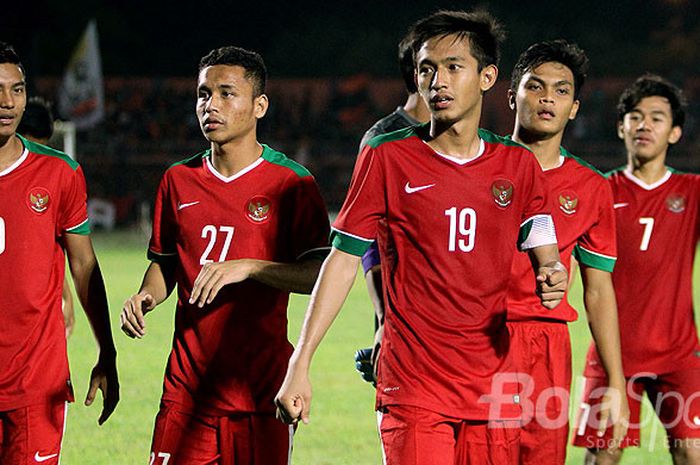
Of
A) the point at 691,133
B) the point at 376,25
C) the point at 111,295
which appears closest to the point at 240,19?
the point at 376,25

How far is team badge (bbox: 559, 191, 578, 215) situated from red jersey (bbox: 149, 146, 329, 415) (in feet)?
3.63

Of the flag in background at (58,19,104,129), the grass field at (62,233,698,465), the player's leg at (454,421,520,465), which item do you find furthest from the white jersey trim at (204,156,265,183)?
the flag in background at (58,19,104,129)

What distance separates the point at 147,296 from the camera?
3963mm

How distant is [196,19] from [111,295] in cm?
3553

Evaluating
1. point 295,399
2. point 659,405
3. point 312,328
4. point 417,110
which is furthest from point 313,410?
point 295,399

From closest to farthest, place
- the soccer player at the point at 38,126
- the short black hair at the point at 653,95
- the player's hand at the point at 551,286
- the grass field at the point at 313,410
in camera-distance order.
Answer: the player's hand at the point at 551,286 < the short black hair at the point at 653,95 < the soccer player at the point at 38,126 < the grass field at the point at 313,410

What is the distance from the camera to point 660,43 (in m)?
44.8

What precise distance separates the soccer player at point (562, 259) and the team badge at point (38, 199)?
186 centimetres

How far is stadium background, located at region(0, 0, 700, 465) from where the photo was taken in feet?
27.6

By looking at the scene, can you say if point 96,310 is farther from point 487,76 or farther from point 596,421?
point 596,421

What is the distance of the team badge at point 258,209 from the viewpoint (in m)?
4.24

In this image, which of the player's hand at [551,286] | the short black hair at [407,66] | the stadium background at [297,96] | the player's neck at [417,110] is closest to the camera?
the player's hand at [551,286]

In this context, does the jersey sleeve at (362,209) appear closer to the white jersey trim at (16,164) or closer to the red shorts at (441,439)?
the red shorts at (441,439)

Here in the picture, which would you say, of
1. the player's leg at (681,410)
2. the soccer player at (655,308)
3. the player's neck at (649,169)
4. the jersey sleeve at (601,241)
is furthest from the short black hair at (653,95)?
the player's leg at (681,410)
